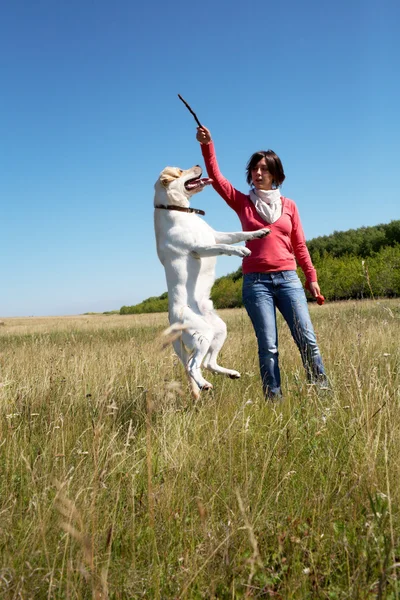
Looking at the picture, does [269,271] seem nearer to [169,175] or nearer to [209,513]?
[169,175]

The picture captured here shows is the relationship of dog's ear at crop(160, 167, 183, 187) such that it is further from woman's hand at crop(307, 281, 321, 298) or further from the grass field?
the grass field

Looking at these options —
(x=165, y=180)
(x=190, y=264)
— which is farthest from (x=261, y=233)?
(x=165, y=180)

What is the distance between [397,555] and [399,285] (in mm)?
32887

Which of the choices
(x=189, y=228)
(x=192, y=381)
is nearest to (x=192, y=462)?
(x=192, y=381)

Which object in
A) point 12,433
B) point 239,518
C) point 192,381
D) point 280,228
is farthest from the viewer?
point 280,228

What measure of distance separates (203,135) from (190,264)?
1.27m

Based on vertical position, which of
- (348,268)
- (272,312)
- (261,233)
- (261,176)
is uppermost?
(348,268)

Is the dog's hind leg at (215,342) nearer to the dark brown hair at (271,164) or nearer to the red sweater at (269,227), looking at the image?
the red sweater at (269,227)

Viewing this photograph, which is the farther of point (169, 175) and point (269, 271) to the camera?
point (269, 271)

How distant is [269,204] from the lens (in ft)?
14.9

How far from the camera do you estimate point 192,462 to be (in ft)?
9.48

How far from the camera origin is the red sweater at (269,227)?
442 cm

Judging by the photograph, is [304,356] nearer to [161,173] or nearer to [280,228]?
[280,228]

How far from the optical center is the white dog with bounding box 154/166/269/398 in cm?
381
